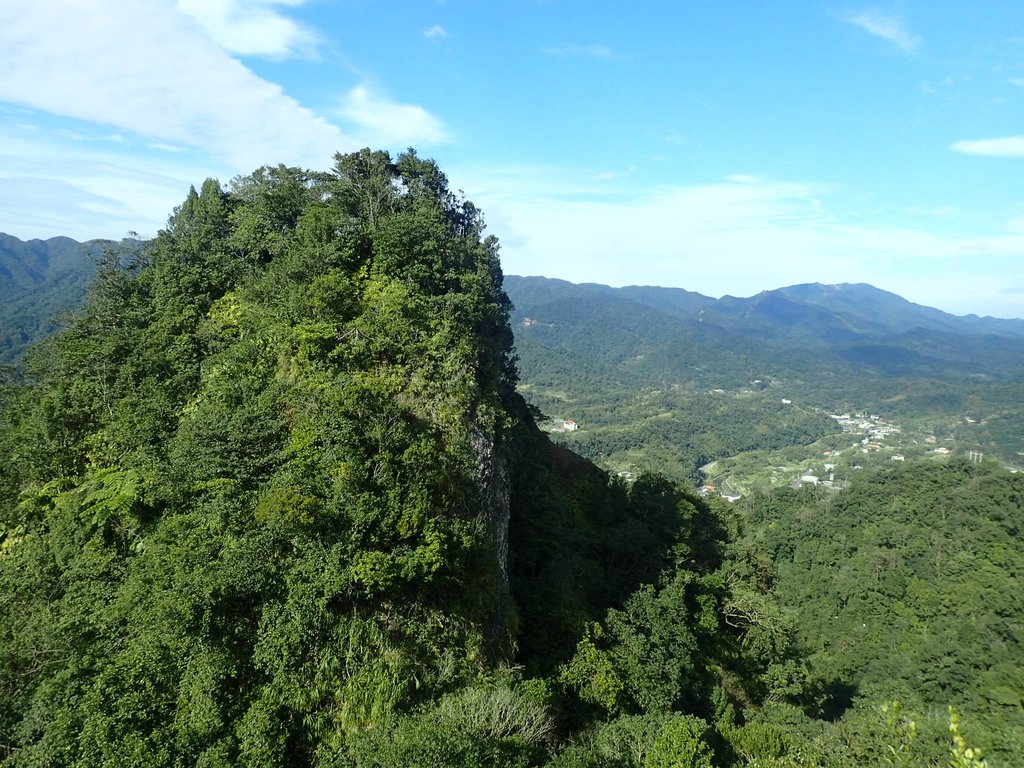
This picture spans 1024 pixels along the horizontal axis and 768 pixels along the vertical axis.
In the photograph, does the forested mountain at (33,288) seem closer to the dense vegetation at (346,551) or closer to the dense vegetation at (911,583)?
the dense vegetation at (346,551)

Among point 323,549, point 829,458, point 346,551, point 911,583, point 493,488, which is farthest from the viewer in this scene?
point 829,458

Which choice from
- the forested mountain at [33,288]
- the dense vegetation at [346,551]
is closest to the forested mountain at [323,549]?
the dense vegetation at [346,551]

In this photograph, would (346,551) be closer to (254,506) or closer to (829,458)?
(254,506)

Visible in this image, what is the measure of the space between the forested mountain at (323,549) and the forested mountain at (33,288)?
1289 cm

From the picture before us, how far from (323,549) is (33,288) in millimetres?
175861

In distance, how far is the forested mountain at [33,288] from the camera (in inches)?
3674

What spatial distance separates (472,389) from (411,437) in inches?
145

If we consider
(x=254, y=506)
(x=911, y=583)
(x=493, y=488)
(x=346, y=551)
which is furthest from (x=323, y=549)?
(x=911, y=583)

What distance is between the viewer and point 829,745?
14422mm

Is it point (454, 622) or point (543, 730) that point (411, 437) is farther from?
point (543, 730)

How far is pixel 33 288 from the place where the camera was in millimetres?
139250

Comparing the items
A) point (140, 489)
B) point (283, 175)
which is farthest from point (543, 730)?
point (283, 175)

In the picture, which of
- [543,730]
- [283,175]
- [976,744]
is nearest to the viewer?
[543,730]

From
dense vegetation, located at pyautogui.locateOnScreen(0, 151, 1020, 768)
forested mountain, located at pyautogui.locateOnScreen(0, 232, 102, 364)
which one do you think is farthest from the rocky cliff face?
forested mountain, located at pyautogui.locateOnScreen(0, 232, 102, 364)
